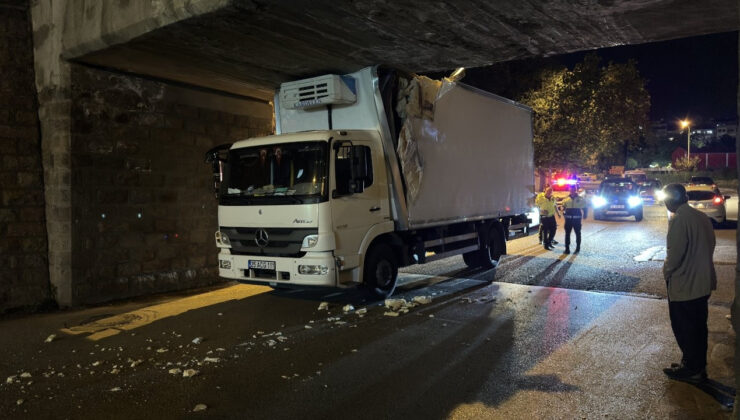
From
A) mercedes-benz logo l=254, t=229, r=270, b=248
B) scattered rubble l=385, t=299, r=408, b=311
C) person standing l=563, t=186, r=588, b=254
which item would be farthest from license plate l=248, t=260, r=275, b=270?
person standing l=563, t=186, r=588, b=254

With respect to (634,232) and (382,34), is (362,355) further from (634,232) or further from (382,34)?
(634,232)

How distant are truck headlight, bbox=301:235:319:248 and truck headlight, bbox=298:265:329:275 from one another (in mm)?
283

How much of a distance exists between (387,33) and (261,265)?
3.65 metres

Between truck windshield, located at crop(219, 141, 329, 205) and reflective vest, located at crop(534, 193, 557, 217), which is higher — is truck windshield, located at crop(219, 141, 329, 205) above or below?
above

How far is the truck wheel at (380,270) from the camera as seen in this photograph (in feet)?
24.9

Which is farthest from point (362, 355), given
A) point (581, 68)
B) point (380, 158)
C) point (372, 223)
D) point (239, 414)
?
point (581, 68)

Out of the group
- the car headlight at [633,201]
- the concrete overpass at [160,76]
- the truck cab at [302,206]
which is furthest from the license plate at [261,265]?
the car headlight at [633,201]

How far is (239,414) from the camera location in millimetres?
4047

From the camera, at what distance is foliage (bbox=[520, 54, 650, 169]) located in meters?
21.4

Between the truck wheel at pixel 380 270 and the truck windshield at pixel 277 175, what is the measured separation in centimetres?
137

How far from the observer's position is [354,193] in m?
7.22

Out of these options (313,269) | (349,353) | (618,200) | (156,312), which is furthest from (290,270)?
(618,200)

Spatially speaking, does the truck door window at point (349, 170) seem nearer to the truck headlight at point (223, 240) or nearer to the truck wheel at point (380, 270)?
the truck wheel at point (380, 270)

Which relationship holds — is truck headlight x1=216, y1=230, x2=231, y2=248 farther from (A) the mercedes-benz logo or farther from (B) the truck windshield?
(A) the mercedes-benz logo
